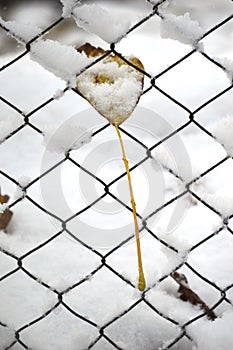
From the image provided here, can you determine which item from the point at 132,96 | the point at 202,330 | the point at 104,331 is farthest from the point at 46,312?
the point at 132,96

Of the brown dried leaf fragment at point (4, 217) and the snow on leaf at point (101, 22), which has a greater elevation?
the brown dried leaf fragment at point (4, 217)

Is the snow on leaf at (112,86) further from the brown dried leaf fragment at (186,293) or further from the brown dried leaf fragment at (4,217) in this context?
the brown dried leaf fragment at (4,217)

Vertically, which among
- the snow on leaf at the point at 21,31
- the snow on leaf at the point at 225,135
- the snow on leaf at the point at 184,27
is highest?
the snow on leaf at the point at 184,27

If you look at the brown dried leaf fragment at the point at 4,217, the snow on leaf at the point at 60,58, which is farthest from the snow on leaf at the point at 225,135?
the brown dried leaf fragment at the point at 4,217

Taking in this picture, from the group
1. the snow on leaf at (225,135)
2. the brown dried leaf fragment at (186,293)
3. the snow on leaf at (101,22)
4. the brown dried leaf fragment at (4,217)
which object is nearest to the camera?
the snow on leaf at (101,22)

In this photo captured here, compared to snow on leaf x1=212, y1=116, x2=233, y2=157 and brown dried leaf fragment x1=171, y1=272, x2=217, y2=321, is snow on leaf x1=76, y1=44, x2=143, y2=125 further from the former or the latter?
brown dried leaf fragment x1=171, y1=272, x2=217, y2=321

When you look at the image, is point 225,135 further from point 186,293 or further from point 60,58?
point 186,293
